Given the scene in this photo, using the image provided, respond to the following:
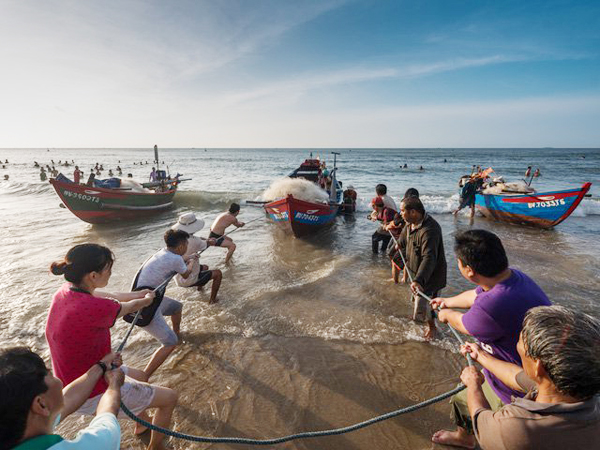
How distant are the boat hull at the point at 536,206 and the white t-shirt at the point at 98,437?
13.3 metres

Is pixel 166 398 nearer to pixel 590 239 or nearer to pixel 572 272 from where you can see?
pixel 572 272

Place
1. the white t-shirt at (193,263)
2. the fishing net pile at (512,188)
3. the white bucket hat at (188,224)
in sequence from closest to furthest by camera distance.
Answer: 1. the white t-shirt at (193,263)
2. the white bucket hat at (188,224)
3. the fishing net pile at (512,188)

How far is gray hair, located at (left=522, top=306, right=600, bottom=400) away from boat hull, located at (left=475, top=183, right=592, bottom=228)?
11.7 metres

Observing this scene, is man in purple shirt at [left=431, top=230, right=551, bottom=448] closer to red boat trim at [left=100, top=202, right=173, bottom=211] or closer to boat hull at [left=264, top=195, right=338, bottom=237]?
boat hull at [left=264, top=195, right=338, bottom=237]

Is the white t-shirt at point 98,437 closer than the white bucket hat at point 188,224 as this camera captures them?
Yes

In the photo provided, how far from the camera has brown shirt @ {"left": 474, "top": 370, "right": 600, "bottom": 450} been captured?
4.21 ft

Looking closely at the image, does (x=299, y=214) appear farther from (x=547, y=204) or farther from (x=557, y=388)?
(x=547, y=204)

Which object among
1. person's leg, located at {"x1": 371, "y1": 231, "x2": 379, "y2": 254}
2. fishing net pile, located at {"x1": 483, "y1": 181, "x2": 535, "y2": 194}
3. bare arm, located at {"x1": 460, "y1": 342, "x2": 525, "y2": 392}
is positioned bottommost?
person's leg, located at {"x1": 371, "y1": 231, "x2": 379, "y2": 254}

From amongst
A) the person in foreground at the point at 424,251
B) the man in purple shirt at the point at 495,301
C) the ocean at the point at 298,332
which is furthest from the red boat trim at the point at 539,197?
the man in purple shirt at the point at 495,301

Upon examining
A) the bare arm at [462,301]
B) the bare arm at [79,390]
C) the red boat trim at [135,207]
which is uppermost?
the bare arm at [462,301]

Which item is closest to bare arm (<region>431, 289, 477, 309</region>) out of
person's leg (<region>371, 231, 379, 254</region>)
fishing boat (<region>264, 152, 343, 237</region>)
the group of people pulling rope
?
the group of people pulling rope

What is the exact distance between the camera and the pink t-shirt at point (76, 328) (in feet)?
7.17

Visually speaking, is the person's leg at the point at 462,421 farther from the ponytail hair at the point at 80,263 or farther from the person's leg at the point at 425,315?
the ponytail hair at the point at 80,263

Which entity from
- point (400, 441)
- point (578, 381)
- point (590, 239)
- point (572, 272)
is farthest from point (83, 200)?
point (590, 239)
